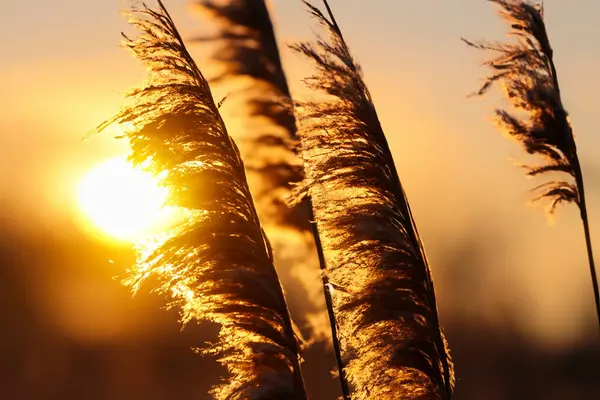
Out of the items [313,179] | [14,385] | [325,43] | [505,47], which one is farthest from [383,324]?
[14,385]

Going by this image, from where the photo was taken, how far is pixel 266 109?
5.95 metres

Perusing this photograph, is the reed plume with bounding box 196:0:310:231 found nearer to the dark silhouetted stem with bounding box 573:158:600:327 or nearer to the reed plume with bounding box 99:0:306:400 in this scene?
the reed plume with bounding box 99:0:306:400

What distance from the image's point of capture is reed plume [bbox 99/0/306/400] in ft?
17.8

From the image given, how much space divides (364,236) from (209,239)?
36.2 inches

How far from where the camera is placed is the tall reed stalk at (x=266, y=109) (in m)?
5.95

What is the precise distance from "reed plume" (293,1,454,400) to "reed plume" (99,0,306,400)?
444 millimetres

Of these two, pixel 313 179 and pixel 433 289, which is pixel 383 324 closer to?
pixel 433 289

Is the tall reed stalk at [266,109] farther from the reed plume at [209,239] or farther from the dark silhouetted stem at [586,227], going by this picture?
the dark silhouetted stem at [586,227]

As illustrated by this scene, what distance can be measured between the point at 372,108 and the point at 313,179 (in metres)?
0.52

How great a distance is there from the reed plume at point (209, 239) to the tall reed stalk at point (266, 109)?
0.36m

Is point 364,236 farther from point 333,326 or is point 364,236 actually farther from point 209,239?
point 209,239

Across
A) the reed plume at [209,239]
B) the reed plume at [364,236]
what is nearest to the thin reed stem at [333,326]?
the reed plume at [364,236]

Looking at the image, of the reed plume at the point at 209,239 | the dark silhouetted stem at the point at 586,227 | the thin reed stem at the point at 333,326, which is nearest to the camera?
the reed plume at the point at 209,239

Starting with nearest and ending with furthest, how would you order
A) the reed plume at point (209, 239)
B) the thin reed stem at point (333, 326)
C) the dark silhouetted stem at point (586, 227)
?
the reed plume at point (209, 239), the thin reed stem at point (333, 326), the dark silhouetted stem at point (586, 227)
